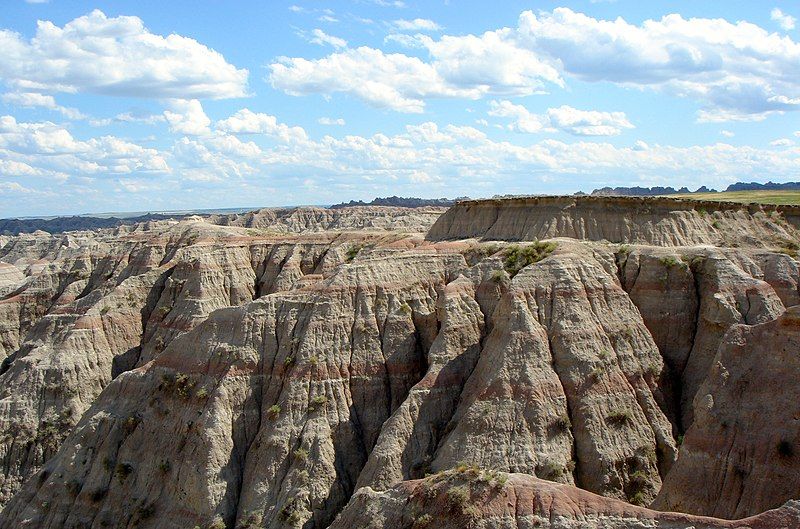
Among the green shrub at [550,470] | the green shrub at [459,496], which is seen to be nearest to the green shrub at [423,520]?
the green shrub at [459,496]

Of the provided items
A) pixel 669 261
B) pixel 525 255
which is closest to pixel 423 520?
pixel 525 255

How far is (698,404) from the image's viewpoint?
102 feet

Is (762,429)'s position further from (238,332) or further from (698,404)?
(238,332)

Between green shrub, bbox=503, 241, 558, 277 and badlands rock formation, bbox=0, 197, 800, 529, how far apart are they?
0.17 metres

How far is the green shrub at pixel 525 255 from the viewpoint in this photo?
4953cm

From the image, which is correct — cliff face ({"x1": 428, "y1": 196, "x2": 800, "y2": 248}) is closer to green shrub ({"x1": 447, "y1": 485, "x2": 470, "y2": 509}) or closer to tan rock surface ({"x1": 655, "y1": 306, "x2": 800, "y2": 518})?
tan rock surface ({"x1": 655, "y1": 306, "x2": 800, "y2": 518})

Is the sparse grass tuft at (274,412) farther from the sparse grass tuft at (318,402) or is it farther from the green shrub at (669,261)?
the green shrub at (669,261)

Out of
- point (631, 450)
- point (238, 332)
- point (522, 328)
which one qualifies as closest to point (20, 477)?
point (238, 332)

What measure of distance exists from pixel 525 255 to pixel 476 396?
45.1ft

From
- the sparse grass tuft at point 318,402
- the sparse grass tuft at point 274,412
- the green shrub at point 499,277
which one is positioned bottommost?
the sparse grass tuft at point 274,412

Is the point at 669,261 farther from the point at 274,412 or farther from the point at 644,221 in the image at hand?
the point at 274,412

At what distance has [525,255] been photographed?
50.5 metres

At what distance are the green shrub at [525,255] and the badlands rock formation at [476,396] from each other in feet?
0.55

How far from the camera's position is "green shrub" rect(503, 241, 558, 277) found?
49531mm
